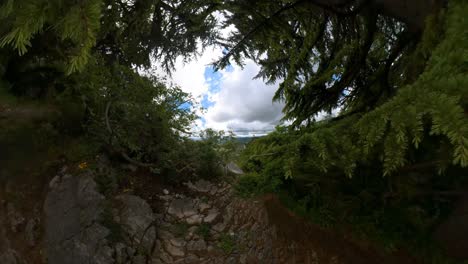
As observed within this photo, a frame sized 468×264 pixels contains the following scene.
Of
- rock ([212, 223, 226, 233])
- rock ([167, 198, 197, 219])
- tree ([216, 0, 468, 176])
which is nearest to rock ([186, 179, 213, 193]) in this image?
rock ([167, 198, 197, 219])

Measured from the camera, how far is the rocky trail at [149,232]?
3.08 metres

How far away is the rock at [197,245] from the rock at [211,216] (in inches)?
17.5

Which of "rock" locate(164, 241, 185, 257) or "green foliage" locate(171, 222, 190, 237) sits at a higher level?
"green foliage" locate(171, 222, 190, 237)

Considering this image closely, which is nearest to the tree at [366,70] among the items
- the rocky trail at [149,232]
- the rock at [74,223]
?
the rocky trail at [149,232]

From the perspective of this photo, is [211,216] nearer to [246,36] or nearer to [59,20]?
[246,36]

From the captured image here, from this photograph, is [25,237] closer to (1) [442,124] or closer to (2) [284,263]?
(2) [284,263]

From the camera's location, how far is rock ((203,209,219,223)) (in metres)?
4.00

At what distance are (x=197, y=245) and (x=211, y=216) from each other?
2.12 feet

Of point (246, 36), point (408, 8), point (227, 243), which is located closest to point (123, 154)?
point (227, 243)

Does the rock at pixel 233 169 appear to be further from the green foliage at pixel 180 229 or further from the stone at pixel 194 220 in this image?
the green foliage at pixel 180 229

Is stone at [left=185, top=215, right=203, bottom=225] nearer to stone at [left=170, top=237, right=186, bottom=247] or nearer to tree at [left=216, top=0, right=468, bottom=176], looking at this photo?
stone at [left=170, top=237, right=186, bottom=247]

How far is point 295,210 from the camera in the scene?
3.40 metres

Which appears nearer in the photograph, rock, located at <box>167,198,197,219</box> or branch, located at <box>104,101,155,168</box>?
rock, located at <box>167,198,197,219</box>

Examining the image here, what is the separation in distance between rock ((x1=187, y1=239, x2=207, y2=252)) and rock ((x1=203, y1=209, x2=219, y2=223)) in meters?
0.44
